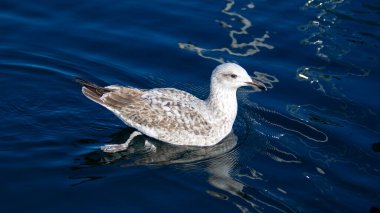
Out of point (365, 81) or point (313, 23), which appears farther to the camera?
point (313, 23)

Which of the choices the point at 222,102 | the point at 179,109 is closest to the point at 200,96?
the point at 222,102

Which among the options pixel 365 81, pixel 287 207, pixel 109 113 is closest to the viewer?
pixel 287 207

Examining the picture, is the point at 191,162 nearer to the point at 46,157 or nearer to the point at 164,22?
the point at 46,157

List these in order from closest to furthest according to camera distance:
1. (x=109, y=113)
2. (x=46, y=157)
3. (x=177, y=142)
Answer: (x=46, y=157), (x=177, y=142), (x=109, y=113)

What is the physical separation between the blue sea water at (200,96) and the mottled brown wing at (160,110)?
341 millimetres

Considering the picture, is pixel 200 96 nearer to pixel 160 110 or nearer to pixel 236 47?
pixel 160 110

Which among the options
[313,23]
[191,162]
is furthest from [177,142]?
[313,23]

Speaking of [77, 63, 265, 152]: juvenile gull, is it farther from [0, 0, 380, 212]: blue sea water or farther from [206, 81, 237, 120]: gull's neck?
[0, 0, 380, 212]: blue sea water

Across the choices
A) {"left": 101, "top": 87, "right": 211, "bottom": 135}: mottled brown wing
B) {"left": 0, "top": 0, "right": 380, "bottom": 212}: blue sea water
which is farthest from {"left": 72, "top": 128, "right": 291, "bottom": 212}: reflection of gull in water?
{"left": 101, "top": 87, "right": 211, "bottom": 135}: mottled brown wing

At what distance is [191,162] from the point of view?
9.57 m

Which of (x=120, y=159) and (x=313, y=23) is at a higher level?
(x=313, y=23)

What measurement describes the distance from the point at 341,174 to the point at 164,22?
17.5 feet

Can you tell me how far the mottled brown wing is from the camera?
9977 mm

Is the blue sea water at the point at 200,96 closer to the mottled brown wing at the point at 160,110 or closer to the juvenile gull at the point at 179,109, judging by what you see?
the juvenile gull at the point at 179,109
